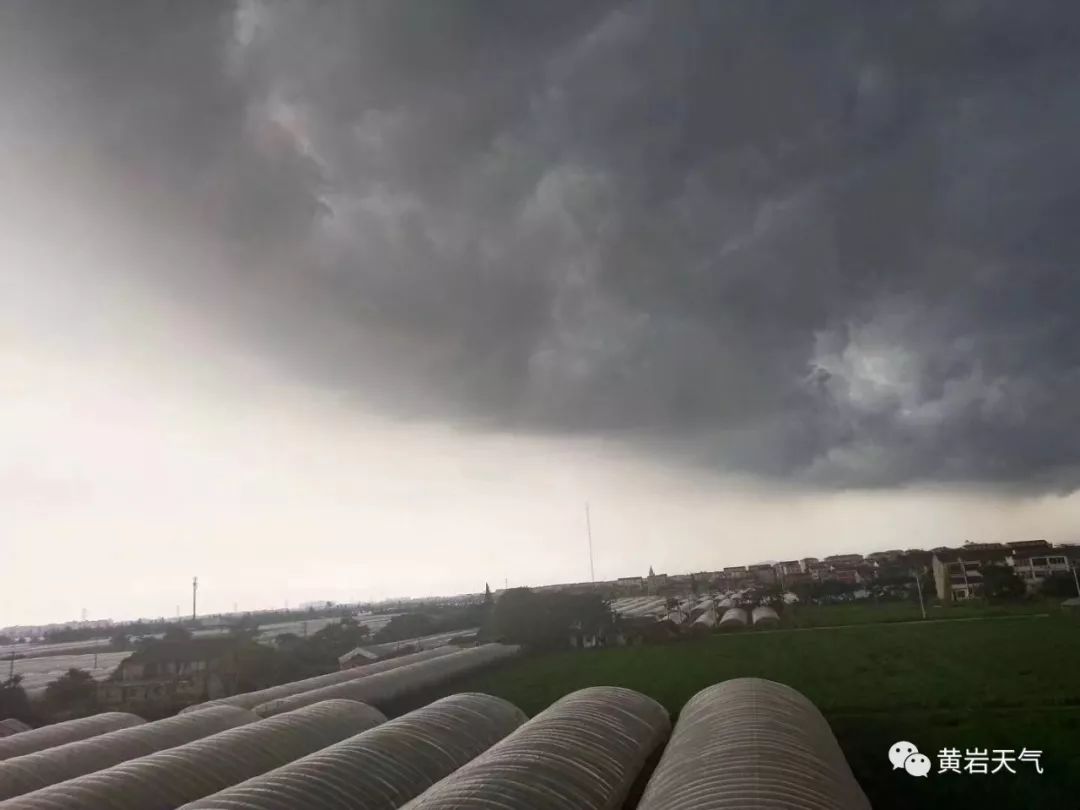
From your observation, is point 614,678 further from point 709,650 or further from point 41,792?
point 41,792

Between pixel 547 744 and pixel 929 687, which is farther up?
pixel 547 744

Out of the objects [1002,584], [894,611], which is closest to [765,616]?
[894,611]

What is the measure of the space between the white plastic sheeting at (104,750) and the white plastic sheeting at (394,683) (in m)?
1.54

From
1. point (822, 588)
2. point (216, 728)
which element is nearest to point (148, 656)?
point (216, 728)

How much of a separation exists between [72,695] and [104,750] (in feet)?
55.2

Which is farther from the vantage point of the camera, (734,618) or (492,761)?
(734,618)

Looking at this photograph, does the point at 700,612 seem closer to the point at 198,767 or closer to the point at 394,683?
the point at 394,683

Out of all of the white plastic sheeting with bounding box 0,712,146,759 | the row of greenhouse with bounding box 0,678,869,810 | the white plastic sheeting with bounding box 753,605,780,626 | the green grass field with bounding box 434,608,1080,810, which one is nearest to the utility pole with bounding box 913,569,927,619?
the green grass field with bounding box 434,608,1080,810

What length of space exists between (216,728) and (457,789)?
10611 millimetres

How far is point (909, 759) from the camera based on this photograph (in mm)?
12680

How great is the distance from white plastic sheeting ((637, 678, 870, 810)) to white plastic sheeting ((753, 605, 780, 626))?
1707 cm

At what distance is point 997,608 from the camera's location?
2312 cm

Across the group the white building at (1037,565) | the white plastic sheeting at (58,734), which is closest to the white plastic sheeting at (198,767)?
the white plastic sheeting at (58,734)

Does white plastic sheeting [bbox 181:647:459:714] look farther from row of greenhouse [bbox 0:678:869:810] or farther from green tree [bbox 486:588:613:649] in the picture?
row of greenhouse [bbox 0:678:869:810]
